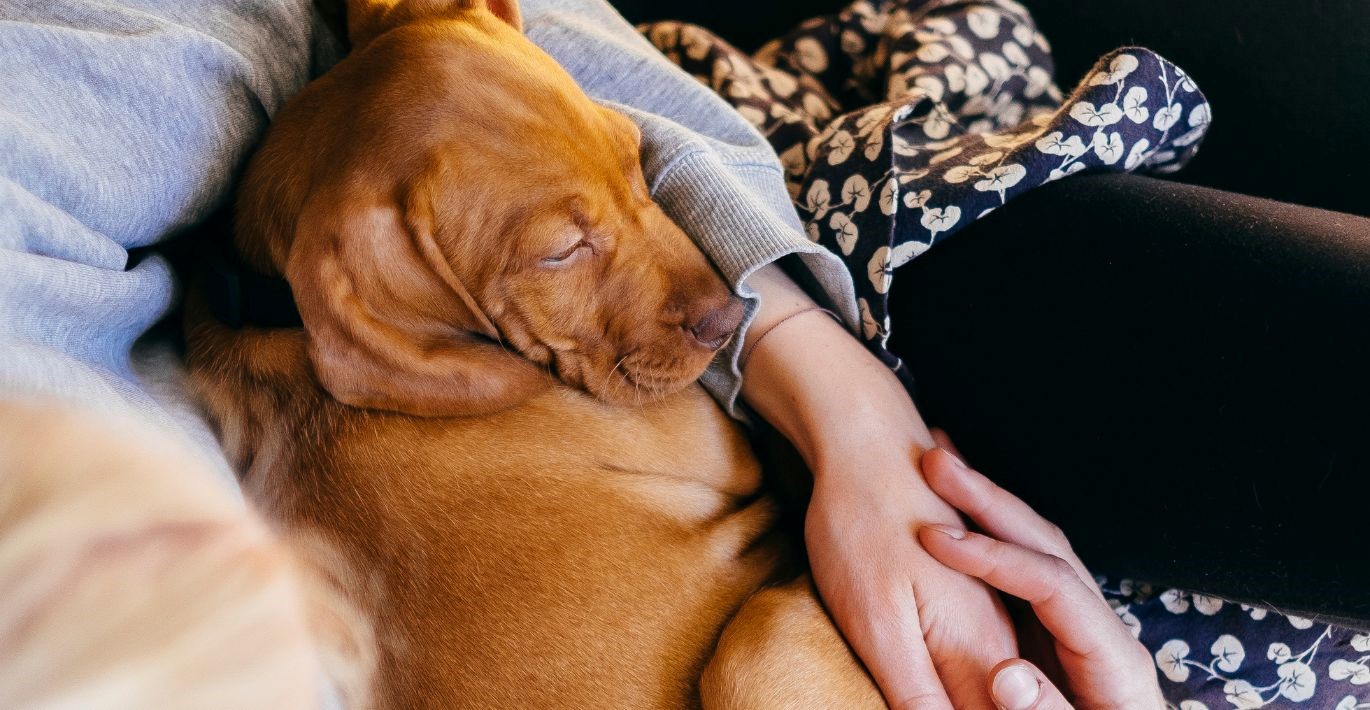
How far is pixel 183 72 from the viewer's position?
1.34 meters

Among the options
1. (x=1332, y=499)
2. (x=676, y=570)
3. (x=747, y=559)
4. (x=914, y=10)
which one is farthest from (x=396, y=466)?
(x=914, y=10)

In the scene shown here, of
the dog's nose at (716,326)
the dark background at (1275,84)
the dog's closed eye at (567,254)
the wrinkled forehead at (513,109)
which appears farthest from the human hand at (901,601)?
the dark background at (1275,84)

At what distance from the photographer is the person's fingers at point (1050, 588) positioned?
1342 mm

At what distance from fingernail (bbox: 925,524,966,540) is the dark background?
117cm

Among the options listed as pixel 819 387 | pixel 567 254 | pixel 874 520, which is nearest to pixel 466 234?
pixel 567 254

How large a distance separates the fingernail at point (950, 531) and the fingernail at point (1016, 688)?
0.67 feet

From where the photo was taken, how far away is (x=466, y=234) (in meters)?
1.41

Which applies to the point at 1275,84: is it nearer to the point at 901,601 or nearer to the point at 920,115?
the point at 920,115

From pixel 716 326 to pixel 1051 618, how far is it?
69 cm

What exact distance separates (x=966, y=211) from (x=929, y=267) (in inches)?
4.8

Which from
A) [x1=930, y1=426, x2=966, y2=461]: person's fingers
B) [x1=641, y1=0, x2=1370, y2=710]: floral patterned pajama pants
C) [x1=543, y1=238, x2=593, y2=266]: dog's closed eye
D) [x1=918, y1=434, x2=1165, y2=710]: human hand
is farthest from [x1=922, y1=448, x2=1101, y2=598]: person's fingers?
[x1=543, y1=238, x2=593, y2=266]: dog's closed eye

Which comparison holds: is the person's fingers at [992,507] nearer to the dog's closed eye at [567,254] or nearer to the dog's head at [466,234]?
the dog's head at [466,234]

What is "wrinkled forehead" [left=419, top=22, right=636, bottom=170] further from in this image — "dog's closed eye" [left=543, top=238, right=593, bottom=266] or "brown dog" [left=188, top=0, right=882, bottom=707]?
"dog's closed eye" [left=543, top=238, right=593, bottom=266]

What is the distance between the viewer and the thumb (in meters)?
1.27
